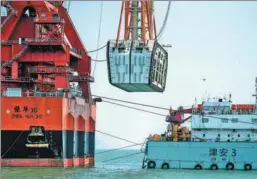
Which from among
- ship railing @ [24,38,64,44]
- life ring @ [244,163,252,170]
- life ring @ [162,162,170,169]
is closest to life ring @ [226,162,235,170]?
life ring @ [244,163,252,170]

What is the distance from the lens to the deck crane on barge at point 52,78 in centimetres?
3866

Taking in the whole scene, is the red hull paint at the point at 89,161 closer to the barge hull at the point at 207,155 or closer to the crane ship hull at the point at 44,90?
the crane ship hull at the point at 44,90

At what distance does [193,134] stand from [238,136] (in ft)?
9.71

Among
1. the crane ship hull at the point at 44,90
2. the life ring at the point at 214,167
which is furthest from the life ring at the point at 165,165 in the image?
the crane ship hull at the point at 44,90

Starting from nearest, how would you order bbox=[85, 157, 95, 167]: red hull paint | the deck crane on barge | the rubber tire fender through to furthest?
1. the deck crane on barge
2. the rubber tire fender
3. bbox=[85, 157, 95, 167]: red hull paint

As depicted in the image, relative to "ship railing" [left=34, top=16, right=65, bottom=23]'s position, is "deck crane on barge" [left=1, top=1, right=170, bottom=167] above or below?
below

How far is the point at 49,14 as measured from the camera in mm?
45562

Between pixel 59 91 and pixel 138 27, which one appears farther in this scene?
pixel 59 91

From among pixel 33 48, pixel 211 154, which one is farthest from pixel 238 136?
pixel 33 48

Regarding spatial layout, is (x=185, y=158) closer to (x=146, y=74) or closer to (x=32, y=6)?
(x=146, y=74)

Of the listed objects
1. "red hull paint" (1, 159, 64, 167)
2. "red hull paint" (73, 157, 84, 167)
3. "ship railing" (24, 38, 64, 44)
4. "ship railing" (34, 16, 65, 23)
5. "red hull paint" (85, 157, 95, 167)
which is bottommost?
"red hull paint" (85, 157, 95, 167)

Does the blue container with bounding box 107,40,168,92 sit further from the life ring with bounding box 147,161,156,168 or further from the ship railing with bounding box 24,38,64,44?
the ship railing with bounding box 24,38,64,44

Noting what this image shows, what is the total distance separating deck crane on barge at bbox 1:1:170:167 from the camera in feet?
127

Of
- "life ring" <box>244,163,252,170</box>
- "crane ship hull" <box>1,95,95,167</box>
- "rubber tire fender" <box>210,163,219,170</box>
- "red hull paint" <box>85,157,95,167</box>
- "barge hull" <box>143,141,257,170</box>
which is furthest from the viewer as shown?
"red hull paint" <box>85,157,95,167</box>
